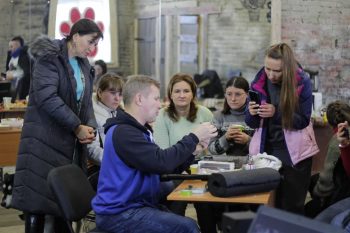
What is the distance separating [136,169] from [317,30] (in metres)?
6.11

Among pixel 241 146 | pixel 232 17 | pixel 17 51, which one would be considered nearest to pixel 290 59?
pixel 241 146

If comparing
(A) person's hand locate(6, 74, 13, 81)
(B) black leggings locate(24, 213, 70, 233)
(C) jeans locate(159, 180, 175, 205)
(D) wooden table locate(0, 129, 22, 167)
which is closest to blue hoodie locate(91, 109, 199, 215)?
(C) jeans locate(159, 180, 175, 205)

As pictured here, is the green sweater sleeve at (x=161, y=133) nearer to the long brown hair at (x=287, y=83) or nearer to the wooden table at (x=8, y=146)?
the long brown hair at (x=287, y=83)

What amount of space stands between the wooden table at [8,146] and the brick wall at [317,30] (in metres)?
4.58

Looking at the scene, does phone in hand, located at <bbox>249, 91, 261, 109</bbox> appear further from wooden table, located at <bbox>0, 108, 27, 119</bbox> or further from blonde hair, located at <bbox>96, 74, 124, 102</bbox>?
wooden table, located at <bbox>0, 108, 27, 119</bbox>

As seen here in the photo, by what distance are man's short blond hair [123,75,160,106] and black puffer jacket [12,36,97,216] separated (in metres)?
0.80

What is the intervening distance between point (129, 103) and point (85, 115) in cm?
101

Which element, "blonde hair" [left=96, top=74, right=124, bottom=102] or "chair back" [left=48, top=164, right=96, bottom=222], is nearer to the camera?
"chair back" [left=48, top=164, right=96, bottom=222]

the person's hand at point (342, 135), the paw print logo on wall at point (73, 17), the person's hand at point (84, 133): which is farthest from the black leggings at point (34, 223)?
the paw print logo on wall at point (73, 17)

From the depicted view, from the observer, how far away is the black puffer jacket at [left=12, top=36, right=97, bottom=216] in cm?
317

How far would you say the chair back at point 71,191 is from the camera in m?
2.53

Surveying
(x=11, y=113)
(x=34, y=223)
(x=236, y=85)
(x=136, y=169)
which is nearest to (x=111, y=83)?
(x=236, y=85)

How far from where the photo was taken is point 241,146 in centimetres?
365

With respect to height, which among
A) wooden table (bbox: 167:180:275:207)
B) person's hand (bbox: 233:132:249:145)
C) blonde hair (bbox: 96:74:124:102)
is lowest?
wooden table (bbox: 167:180:275:207)
